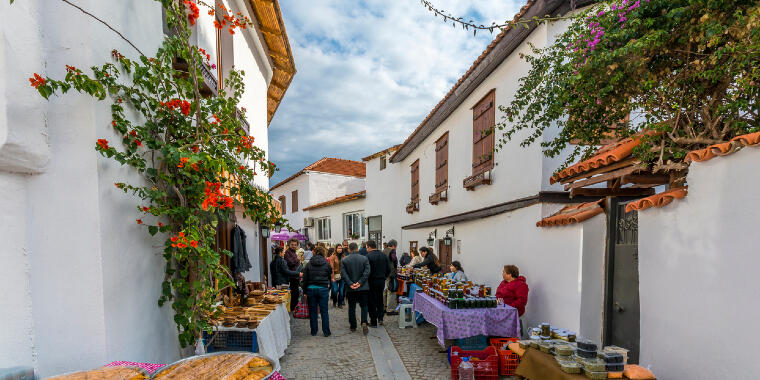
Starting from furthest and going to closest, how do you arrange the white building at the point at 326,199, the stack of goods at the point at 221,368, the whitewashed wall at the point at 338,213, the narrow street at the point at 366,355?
the white building at the point at 326,199
the whitewashed wall at the point at 338,213
the narrow street at the point at 366,355
the stack of goods at the point at 221,368

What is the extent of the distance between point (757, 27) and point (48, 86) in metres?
5.11

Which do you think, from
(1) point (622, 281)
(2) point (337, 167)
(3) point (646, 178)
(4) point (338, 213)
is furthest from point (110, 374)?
(2) point (337, 167)

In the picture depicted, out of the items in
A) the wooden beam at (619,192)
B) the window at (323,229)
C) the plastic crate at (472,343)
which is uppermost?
the wooden beam at (619,192)

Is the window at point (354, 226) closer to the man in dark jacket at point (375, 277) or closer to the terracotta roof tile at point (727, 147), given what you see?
the man in dark jacket at point (375, 277)

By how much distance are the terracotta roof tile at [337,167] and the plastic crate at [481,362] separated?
21.7 m

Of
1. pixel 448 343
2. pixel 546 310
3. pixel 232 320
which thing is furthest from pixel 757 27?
pixel 232 320

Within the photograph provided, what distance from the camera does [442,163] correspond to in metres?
11.4

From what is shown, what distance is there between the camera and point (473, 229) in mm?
8898

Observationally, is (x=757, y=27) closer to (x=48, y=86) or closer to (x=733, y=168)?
(x=733, y=168)

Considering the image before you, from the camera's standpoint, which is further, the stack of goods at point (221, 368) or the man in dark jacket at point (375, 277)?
the man in dark jacket at point (375, 277)

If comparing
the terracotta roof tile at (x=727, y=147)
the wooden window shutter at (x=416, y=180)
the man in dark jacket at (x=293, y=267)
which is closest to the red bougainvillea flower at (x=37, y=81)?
the terracotta roof tile at (x=727, y=147)

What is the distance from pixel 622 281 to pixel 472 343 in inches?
89.8

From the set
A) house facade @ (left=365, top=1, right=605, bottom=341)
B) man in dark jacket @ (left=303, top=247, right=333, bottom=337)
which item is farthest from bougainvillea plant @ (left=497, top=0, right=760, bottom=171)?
man in dark jacket @ (left=303, top=247, right=333, bottom=337)

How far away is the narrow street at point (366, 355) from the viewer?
16.3ft
